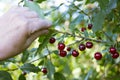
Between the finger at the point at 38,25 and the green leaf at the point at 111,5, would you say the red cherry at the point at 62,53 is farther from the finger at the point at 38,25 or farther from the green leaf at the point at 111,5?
the finger at the point at 38,25

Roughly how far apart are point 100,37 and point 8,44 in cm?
65

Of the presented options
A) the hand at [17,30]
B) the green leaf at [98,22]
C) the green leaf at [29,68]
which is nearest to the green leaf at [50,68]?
the green leaf at [29,68]

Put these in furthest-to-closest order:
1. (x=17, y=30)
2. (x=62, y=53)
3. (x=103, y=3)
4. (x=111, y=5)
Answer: (x=62, y=53), (x=111, y=5), (x=103, y=3), (x=17, y=30)

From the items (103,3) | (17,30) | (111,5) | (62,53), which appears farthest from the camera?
(62,53)

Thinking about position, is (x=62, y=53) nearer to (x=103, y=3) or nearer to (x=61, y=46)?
(x=61, y=46)

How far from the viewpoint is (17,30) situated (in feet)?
3.02

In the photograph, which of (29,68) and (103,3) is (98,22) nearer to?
(103,3)

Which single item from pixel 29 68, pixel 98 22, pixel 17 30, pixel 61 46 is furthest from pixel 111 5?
pixel 17 30

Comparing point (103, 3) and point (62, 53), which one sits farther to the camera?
point (62, 53)

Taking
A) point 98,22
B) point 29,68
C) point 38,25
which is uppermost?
point 38,25

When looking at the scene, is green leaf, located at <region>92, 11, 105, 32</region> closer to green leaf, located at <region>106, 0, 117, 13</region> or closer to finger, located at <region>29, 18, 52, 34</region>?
green leaf, located at <region>106, 0, 117, 13</region>

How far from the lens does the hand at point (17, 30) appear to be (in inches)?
36.3

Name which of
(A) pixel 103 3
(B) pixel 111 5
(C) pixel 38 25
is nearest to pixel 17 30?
(C) pixel 38 25

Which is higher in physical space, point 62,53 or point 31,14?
point 31,14
